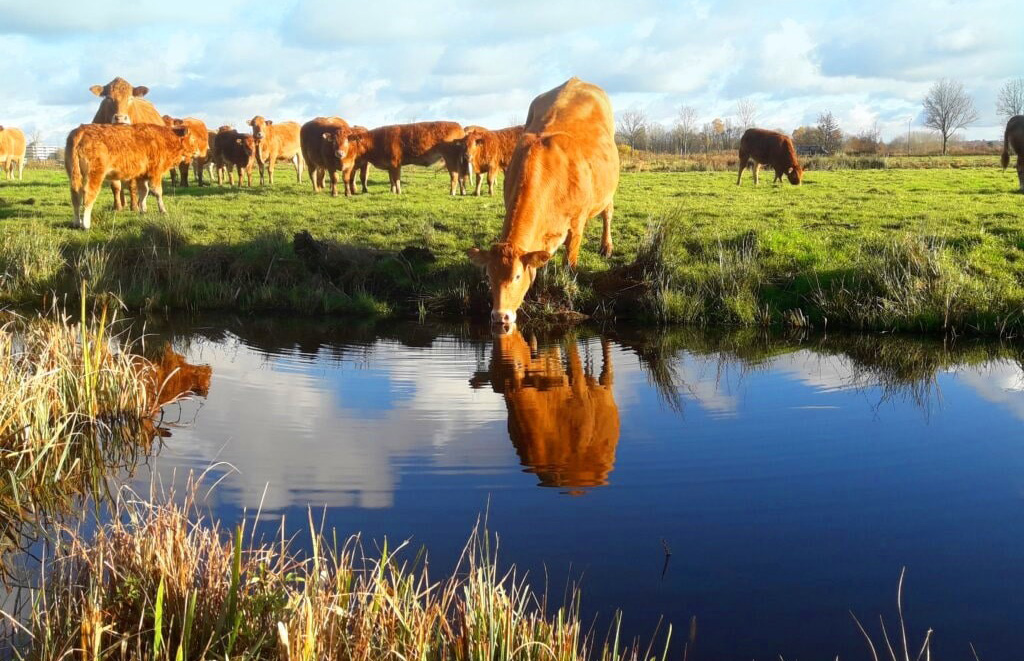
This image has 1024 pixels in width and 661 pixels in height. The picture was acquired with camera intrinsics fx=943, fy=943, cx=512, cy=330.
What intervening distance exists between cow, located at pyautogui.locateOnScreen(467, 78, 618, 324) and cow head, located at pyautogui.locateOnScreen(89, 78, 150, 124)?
37.5ft

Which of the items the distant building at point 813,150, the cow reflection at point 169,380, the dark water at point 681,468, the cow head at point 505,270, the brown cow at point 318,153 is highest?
the distant building at point 813,150

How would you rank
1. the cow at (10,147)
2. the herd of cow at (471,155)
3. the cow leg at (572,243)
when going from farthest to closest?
the cow at (10,147), the cow leg at (572,243), the herd of cow at (471,155)

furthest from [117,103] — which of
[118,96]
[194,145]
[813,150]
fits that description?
[813,150]

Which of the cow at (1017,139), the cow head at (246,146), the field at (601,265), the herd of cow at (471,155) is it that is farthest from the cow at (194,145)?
the cow at (1017,139)

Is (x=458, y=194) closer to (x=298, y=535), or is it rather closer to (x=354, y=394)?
(x=354, y=394)

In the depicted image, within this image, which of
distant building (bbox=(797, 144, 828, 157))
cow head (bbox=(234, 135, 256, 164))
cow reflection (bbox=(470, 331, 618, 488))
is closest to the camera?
cow reflection (bbox=(470, 331, 618, 488))

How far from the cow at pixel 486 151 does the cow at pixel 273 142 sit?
17.8 ft

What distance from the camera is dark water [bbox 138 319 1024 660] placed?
4.37 metres

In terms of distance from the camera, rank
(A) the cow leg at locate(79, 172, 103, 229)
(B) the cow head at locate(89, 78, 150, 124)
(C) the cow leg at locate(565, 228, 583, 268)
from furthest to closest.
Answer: (B) the cow head at locate(89, 78, 150, 124) < (A) the cow leg at locate(79, 172, 103, 229) < (C) the cow leg at locate(565, 228, 583, 268)

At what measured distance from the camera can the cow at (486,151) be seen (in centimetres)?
2377

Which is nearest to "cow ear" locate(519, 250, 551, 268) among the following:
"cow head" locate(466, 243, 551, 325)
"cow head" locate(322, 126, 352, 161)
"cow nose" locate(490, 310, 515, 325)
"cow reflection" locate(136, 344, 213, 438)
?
"cow head" locate(466, 243, 551, 325)

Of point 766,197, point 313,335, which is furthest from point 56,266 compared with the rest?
point 766,197

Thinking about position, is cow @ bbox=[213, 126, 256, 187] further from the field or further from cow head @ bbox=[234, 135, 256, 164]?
the field

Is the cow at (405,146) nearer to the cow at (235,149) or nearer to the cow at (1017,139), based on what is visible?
the cow at (235,149)
